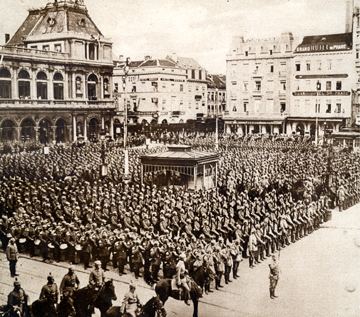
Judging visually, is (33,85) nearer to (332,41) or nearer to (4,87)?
(4,87)

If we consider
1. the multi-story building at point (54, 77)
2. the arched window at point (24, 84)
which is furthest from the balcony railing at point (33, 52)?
the arched window at point (24, 84)

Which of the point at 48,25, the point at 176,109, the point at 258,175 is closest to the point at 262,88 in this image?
the point at 258,175

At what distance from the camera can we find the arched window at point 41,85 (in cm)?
1883

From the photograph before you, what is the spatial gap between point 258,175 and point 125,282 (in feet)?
33.9

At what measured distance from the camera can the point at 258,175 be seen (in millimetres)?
18531

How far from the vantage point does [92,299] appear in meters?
8.45

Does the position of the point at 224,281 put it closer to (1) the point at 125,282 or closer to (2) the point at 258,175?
(1) the point at 125,282

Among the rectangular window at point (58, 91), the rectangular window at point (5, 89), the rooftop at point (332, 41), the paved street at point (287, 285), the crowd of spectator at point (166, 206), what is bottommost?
the paved street at point (287, 285)

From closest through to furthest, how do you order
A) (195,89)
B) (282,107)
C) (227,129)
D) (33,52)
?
1. (195,89)
2. (33,52)
3. (282,107)
4. (227,129)

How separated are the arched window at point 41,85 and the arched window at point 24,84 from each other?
56 centimetres

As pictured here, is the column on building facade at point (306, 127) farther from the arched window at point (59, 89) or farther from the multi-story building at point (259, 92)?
the arched window at point (59, 89)

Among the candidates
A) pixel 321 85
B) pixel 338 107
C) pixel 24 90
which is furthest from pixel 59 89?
pixel 338 107

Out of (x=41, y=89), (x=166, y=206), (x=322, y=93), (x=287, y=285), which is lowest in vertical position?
(x=287, y=285)

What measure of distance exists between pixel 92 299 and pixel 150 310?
1.28 m
